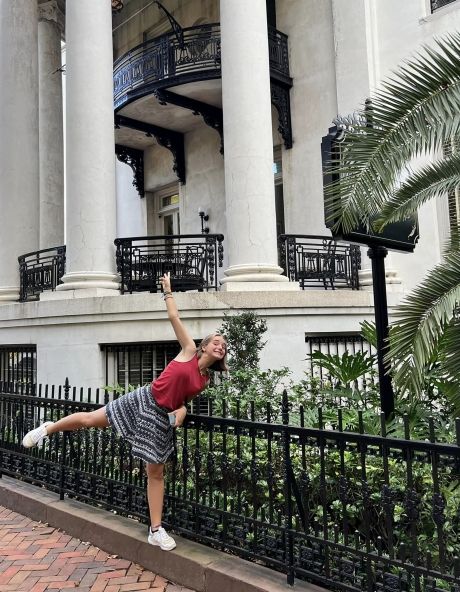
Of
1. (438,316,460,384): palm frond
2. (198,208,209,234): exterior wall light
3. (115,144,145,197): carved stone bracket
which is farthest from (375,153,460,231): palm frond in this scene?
(115,144,145,197): carved stone bracket

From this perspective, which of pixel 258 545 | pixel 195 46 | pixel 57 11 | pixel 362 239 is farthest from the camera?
pixel 57 11

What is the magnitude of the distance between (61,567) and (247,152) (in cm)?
750

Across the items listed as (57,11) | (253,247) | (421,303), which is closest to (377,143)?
(421,303)

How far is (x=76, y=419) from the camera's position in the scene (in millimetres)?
4629

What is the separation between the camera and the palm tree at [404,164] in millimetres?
4301

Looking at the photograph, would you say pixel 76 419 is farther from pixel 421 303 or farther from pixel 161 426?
pixel 421 303

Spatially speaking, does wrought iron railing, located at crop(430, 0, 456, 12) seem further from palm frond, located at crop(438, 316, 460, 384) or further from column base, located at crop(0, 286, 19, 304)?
column base, located at crop(0, 286, 19, 304)

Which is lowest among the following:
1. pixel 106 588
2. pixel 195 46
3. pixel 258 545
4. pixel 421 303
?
pixel 106 588

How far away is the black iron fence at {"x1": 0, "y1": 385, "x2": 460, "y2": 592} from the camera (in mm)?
3104

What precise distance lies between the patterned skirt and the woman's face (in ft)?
1.83

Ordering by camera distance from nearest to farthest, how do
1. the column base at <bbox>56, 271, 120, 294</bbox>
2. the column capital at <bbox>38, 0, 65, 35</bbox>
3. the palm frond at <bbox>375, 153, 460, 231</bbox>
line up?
1. the palm frond at <bbox>375, 153, 460, 231</bbox>
2. the column base at <bbox>56, 271, 120, 294</bbox>
3. the column capital at <bbox>38, 0, 65, 35</bbox>

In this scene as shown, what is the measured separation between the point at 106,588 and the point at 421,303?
3152 millimetres

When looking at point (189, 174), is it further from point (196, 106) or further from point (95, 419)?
point (95, 419)

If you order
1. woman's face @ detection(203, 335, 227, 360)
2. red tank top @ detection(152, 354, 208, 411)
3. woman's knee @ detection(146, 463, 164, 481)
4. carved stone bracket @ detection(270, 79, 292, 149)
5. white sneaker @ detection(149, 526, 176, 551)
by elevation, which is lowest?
white sneaker @ detection(149, 526, 176, 551)
